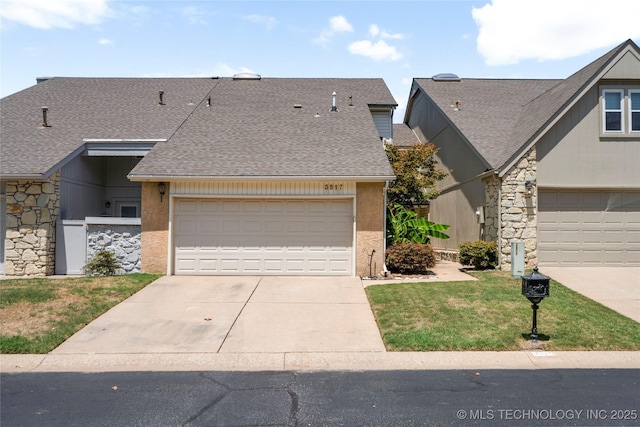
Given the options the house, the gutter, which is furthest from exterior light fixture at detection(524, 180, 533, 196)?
the gutter

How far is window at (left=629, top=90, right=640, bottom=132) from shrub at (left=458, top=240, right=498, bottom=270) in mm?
5706

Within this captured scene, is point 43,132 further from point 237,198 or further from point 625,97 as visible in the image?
point 625,97

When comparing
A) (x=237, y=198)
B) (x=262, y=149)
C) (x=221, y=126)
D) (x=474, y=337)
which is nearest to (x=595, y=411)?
(x=474, y=337)

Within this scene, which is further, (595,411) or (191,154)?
(191,154)

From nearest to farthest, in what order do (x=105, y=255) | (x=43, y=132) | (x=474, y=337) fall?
1. (x=474, y=337)
2. (x=105, y=255)
3. (x=43, y=132)

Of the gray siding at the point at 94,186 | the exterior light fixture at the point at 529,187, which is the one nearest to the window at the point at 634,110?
the exterior light fixture at the point at 529,187

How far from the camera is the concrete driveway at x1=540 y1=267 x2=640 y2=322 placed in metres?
10.5

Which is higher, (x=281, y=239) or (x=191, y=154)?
(x=191, y=154)

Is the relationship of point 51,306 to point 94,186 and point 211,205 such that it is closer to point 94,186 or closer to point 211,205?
point 211,205

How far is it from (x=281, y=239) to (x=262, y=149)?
3141mm

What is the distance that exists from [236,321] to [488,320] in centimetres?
494

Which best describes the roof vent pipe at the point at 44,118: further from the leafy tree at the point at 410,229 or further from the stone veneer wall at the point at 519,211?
the stone veneer wall at the point at 519,211

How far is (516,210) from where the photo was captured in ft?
47.2

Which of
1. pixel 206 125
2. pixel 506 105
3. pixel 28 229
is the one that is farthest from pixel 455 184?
pixel 28 229
